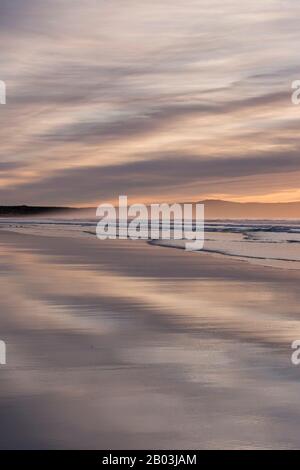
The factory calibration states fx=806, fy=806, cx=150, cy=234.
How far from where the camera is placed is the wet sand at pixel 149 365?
6172 mm

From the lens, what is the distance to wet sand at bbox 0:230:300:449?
20.2 feet

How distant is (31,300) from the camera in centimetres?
1363

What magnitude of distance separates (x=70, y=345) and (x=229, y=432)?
3701mm

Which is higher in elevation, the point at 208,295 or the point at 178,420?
the point at 208,295

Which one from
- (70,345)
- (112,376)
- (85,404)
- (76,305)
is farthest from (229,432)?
(76,305)

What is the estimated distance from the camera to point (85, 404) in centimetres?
690

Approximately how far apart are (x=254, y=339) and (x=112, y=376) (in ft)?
8.62

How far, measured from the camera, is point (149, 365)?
8.45 metres
